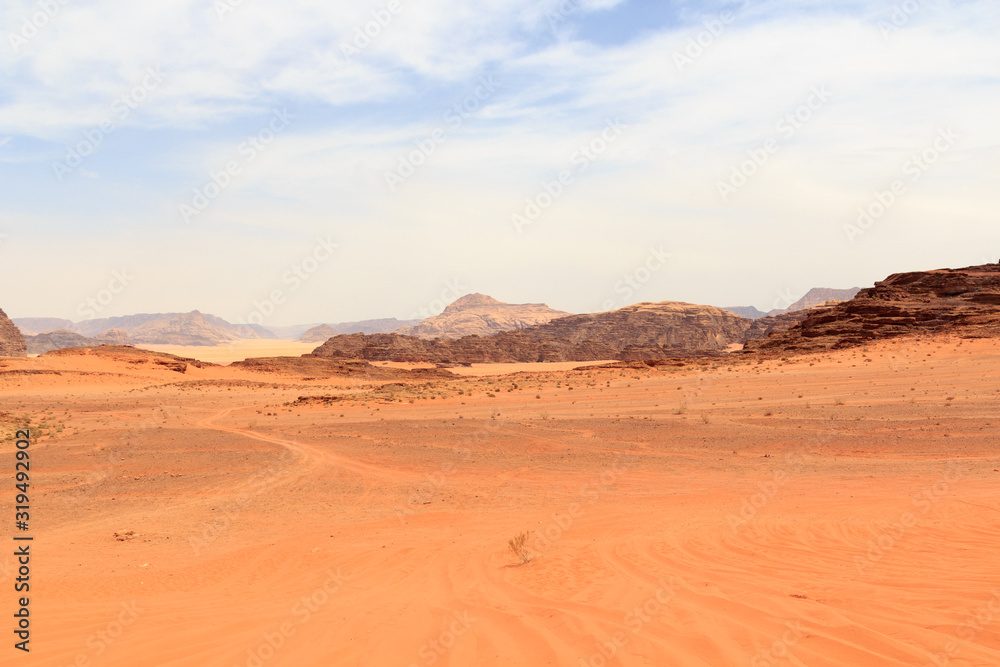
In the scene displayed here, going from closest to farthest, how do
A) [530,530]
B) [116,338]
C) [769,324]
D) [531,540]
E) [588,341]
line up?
[531,540] → [530,530] → [588,341] → [769,324] → [116,338]

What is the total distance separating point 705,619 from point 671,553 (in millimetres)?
2335

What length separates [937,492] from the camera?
10.7m

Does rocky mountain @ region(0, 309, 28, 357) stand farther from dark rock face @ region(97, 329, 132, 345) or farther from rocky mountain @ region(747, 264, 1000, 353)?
dark rock face @ region(97, 329, 132, 345)

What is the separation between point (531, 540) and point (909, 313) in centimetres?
5042

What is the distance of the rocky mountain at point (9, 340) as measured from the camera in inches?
2911

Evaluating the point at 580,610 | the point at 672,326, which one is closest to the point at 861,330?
the point at 580,610

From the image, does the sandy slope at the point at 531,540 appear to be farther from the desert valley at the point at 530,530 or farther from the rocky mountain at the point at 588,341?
the rocky mountain at the point at 588,341

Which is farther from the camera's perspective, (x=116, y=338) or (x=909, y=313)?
(x=116, y=338)

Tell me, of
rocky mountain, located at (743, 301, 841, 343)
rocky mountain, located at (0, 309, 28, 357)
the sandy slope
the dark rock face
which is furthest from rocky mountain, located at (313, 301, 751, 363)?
the dark rock face

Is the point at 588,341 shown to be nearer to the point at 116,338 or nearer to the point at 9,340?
the point at 9,340

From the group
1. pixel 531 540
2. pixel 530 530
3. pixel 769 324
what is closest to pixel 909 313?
pixel 530 530

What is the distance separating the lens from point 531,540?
8.65 m

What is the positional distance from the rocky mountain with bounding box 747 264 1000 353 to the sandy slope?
2420cm

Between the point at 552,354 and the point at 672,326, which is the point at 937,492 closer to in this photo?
the point at 552,354
